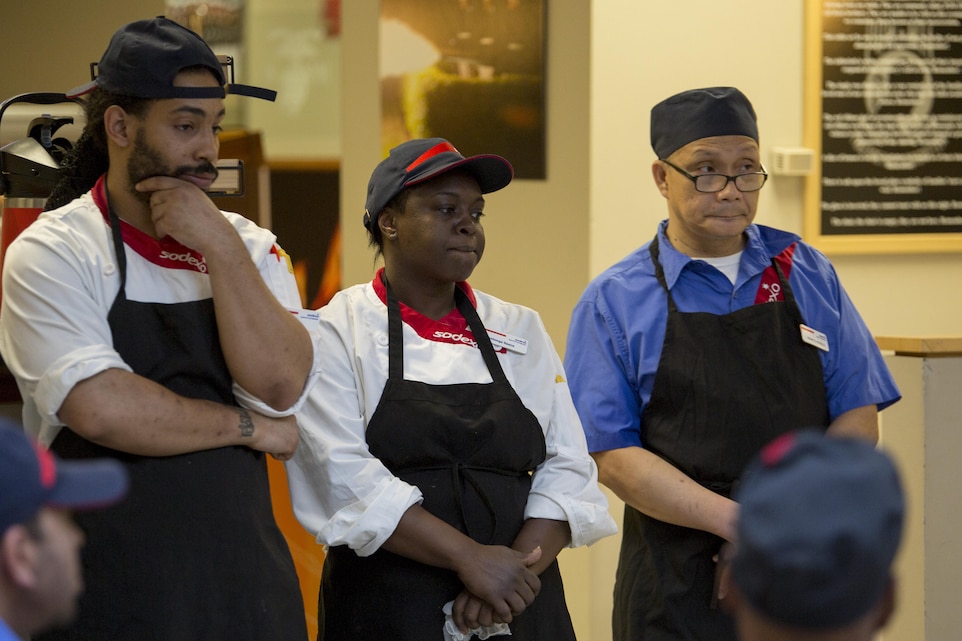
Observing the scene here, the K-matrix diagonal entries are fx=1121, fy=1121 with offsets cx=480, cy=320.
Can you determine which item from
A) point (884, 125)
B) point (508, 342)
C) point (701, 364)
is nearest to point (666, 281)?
point (701, 364)

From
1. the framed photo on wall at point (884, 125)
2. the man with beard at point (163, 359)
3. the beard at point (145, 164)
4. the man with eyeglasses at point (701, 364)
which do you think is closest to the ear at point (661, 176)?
the man with eyeglasses at point (701, 364)

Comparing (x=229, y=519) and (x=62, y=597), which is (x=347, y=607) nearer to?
(x=229, y=519)

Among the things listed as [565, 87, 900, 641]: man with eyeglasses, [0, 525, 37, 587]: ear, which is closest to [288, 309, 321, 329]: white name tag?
[565, 87, 900, 641]: man with eyeglasses

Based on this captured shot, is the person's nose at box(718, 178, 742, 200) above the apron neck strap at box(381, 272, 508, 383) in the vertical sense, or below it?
above

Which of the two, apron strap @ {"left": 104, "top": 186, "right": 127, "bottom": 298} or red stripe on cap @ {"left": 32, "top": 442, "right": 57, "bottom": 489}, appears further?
apron strap @ {"left": 104, "top": 186, "right": 127, "bottom": 298}

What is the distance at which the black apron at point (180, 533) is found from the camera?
1744 millimetres

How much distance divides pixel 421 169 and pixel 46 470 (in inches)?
51.4

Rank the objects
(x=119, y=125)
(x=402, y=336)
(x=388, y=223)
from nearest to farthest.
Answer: (x=119, y=125) → (x=402, y=336) → (x=388, y=223)

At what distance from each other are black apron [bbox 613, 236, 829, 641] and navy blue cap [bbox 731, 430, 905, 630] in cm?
147

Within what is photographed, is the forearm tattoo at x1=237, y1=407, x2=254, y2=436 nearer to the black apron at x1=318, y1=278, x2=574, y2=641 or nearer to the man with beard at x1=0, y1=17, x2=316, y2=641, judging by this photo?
the man with beard at x1=0, y1=17, x2=316, y2=641

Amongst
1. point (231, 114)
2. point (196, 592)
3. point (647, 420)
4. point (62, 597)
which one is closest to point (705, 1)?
point (231, 114)

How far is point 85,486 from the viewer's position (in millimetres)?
1017

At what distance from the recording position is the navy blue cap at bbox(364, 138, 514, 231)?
2195 mm

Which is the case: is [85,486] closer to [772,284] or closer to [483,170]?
[483,170]
